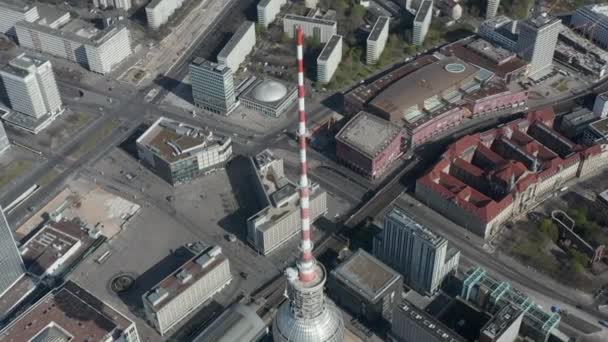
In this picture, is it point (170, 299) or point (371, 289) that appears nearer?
point (371, 289)

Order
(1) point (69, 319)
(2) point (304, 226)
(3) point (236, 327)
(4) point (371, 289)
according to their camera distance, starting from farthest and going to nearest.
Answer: (4) point (371, 289)
(1) point (69, 319)
(3) point (236, 327)
(2) point (304, 226)

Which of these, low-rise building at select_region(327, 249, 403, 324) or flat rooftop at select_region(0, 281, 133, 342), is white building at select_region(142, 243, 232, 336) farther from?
low-rise building at select_region(327, 249, 403, 324)

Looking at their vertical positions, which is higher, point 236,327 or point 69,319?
point 236,327

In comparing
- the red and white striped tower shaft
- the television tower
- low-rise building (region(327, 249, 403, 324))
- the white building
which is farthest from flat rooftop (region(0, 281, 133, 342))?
low-rise building (region(327, 249, 403, 324))

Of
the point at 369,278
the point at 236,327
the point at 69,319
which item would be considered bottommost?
the point at 69,319

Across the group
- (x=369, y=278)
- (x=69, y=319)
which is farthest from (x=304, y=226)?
(x=69, y=319)

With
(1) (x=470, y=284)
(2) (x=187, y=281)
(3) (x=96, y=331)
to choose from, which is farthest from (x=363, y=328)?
(3) (x=96, y=331)

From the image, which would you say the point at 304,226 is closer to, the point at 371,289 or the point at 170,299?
the point at 371,289
